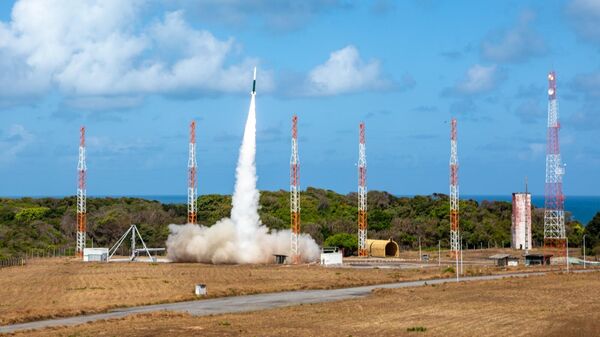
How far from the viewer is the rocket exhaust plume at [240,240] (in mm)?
108438

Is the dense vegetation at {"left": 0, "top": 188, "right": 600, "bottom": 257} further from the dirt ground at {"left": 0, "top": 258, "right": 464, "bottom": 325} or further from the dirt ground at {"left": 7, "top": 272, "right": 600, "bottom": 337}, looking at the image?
the dirt ground at {"left": 7, "top": 272, "right": 600, "bottom": 337}

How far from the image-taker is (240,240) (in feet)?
366

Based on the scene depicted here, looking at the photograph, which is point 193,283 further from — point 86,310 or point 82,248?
point 82,248

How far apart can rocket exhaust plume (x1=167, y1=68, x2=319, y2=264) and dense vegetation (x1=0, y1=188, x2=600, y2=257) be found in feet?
61.1

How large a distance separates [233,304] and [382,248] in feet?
205

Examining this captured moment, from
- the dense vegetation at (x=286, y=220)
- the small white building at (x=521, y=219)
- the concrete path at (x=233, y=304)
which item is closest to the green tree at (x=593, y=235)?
the dense vegetation at (x=286, y=220)

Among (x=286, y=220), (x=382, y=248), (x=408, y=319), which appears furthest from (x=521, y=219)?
(x=408, y=319)

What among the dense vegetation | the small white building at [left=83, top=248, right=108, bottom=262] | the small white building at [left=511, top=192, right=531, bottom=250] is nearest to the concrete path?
the small white building at [left=83, top=248, right=108, bottom=262]

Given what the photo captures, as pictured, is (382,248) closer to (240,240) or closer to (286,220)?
(240,240)

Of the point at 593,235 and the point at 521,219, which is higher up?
the point at 521,219

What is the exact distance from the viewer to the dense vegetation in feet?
501

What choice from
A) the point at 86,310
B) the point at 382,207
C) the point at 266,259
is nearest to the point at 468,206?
the point at 382,207

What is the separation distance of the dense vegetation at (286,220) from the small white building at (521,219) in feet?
30.6

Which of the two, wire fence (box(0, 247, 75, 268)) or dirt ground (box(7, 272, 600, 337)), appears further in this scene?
wire fence (box(0, 247, 75, 268))
